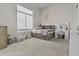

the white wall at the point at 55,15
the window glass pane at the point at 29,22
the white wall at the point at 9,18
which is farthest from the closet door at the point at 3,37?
the white wall at the point at 55,15

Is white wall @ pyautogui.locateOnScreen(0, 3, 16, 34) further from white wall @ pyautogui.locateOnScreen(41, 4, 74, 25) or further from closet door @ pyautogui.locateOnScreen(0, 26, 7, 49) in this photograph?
white wall @ pyautogui.locateOnScreen(41, 4, 74, 25)

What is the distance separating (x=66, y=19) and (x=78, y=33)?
4.99 feet

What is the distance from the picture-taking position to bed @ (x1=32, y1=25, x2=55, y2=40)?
9.82ft

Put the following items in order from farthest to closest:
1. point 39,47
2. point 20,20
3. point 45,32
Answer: point 45,32
point 39,47
point 20,20

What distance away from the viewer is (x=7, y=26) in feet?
9.21

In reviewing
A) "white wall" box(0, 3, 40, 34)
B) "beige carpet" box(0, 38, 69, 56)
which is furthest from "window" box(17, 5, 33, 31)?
"beige carpet" box(0, 38, 69, 56)

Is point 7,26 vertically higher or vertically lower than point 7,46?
higher

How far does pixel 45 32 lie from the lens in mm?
3160

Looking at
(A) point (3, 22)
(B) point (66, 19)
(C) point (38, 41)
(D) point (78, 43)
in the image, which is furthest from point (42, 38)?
(D) point (78, 43)

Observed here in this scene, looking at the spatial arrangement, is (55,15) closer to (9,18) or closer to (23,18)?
(23,18)

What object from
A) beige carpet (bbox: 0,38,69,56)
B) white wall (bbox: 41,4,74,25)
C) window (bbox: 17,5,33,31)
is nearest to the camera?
beige carpet (bbox: 0,38,69,56)

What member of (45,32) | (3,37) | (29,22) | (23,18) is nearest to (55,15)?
(45,32)

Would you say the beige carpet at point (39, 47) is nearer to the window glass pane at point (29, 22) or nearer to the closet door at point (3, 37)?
the closet door at point (3, 37)

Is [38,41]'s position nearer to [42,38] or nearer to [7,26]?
[42,38]
